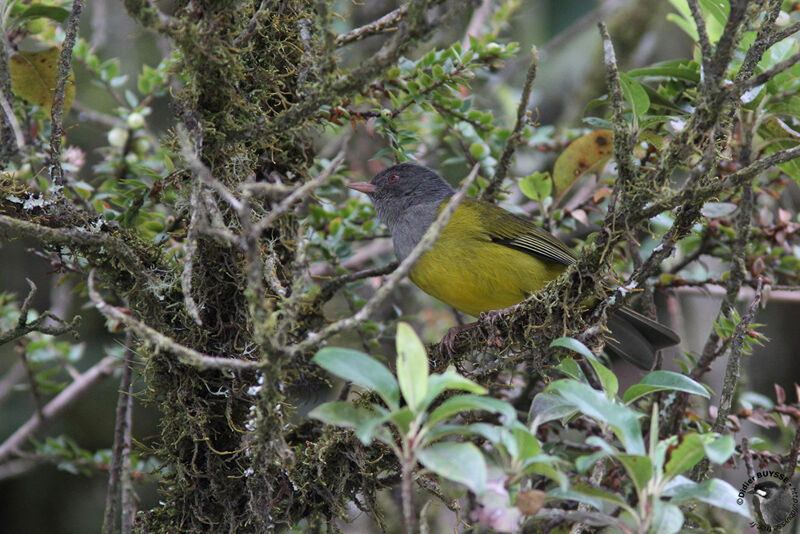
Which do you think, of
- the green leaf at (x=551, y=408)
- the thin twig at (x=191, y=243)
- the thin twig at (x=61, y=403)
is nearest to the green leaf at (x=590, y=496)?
the green leaf at (x=551, y=408)

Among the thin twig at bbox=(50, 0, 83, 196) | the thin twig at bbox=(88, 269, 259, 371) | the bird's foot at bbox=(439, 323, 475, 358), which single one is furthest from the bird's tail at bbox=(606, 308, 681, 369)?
the thin twig at bbox=(50, 0, 83, 196)

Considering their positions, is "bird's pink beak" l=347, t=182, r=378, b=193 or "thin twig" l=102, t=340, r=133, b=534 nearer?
"thin twig" l=102, t=340, r=133, b=534

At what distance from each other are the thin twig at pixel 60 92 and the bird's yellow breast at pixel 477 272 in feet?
6.09

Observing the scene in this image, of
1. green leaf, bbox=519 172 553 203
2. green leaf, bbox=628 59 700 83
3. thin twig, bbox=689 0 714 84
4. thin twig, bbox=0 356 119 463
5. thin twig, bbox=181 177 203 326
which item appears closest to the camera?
thin twig, bbox=689 0 714 84

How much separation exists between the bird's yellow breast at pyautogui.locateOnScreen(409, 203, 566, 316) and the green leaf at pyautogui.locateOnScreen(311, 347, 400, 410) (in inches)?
82.7

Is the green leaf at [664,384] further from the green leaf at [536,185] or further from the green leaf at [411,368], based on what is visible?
the green leaf at [536,185]

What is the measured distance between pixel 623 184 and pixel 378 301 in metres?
1.02

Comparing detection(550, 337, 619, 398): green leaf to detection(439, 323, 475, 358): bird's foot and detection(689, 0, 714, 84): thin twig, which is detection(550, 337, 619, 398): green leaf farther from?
detection(439, 323, 475, 358): bird's foot

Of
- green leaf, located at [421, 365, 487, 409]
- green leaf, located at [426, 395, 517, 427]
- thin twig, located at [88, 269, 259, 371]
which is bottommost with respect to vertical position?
thin twig, located at [88, 269, 259, 371]

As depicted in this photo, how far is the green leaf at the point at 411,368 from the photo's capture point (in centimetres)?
166

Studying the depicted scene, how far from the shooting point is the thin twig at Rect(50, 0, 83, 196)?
2.37 metres

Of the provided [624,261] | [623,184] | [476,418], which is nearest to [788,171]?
[624,261]

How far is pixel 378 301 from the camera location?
166 cm

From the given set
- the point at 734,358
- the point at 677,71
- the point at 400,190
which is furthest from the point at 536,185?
the point at 734,358
